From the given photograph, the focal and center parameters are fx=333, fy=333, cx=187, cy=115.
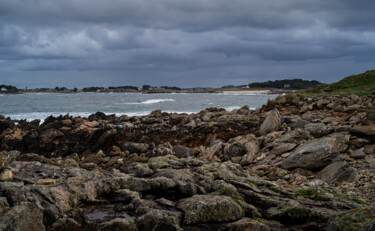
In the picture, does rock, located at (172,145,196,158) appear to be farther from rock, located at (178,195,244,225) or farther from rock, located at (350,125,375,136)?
rock, located at (178,195,244,225)

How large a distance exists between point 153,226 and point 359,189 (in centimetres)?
642

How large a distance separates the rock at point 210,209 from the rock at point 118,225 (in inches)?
40.0

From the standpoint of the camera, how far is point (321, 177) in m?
10.6

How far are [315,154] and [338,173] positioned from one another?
113 cm

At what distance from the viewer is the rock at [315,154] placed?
11253mm

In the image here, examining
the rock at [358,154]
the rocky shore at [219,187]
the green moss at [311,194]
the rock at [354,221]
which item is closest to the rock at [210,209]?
the rocky shore at [219,187]

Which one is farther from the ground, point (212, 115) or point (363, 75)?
point (363, 75)

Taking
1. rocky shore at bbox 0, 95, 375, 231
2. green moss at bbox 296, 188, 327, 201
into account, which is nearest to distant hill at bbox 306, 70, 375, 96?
rocky shore at bbox 0, 95, 375, 231

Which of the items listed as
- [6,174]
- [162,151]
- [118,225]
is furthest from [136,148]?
[118,225]

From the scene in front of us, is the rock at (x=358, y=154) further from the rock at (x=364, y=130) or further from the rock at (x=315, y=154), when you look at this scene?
the rock at (x=364, y=130)

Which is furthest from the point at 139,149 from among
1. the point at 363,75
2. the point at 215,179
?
the point at 363,75

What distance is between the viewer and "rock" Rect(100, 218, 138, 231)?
5.83 metres

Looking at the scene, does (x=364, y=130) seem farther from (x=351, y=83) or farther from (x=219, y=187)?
(x=351, y=83)

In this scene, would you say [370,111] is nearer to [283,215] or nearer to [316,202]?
[316,202]
